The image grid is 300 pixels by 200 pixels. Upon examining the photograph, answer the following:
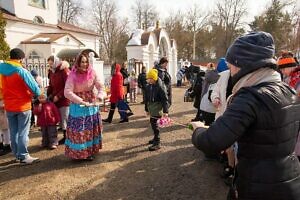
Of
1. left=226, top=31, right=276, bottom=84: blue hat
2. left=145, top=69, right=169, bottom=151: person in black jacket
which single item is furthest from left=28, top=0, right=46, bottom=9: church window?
left=226, top=31, right=276, bottom=84: blue hat

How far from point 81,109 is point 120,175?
1.33 metres

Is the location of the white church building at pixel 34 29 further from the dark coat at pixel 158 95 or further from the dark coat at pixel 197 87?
the dark coat at pixel 158 95

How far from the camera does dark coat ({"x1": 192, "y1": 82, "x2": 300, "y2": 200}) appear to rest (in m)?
1.65

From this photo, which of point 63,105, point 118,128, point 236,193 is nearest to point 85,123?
point 63,105

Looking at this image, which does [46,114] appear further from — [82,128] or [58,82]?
[82,128]

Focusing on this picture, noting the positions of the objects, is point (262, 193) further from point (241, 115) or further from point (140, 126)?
point (140, 126)

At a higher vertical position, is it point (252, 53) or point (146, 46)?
point (146, 46)

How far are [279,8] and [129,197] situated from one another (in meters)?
49.8

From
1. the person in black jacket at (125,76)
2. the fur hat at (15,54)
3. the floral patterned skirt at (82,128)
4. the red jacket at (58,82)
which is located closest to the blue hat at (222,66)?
the floral patterned skirt at (82,128)

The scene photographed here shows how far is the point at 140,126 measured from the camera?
848cm

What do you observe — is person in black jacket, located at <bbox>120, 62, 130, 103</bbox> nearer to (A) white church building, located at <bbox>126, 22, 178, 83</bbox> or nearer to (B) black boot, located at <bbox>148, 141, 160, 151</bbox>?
(A) white church building, located at <bbox>126, 22, 178, 83</bbox>

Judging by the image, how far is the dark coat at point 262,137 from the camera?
1650mm

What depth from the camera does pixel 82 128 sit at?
5.33 meters

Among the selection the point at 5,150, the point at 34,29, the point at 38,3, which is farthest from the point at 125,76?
the point at 38,3
